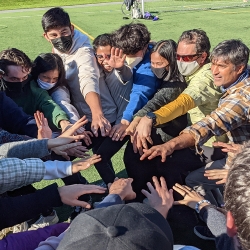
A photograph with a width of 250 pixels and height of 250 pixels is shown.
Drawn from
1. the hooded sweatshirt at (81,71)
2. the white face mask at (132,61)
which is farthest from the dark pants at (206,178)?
the hooded sweatshirt at (81,71)

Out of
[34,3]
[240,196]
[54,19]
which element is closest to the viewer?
[240,196]

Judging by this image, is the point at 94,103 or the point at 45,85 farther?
the point at 45,85

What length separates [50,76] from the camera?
11.8ft

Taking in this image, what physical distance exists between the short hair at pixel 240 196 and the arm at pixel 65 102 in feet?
7.34

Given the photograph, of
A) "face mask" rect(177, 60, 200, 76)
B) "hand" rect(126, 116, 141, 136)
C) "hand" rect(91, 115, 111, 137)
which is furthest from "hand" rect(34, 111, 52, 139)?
"face mask" rect(177, 60, 200, 76)

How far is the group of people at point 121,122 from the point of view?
2.38m

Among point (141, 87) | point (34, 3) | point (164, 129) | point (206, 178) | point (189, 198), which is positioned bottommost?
point (206, 178)

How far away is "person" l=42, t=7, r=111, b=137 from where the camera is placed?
3.52 m

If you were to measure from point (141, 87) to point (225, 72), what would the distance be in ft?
2.74

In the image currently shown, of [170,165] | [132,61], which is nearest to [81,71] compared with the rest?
[132,61]

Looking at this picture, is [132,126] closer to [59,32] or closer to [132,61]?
[132,61]

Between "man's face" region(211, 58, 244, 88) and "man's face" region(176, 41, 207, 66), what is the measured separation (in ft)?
1.18

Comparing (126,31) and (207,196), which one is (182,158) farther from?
(126,31)

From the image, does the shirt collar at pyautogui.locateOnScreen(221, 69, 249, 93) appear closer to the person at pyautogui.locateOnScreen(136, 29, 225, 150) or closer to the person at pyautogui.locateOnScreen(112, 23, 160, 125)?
the person at pyautogui.locateOnScreen(136, 29, 225, 150)
